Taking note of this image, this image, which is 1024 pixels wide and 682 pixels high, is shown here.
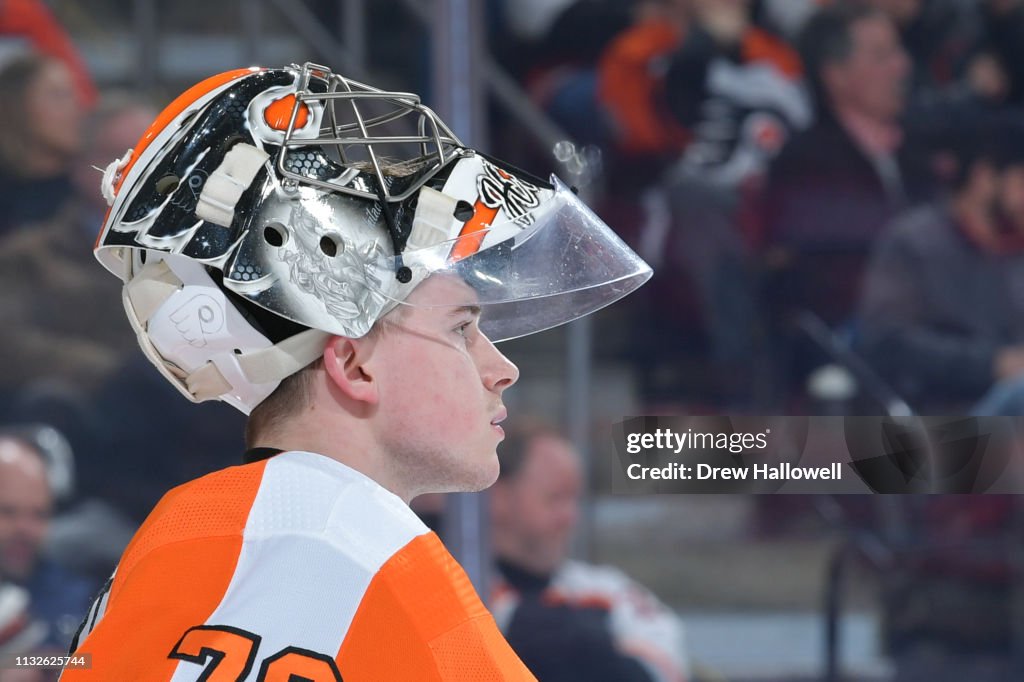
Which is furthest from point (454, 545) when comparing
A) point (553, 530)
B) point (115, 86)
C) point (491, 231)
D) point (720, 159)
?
point (491, 231)

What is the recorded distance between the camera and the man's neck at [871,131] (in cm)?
284

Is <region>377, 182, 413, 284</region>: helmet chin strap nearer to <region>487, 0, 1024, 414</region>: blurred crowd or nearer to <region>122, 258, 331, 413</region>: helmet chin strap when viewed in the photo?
<region>122, 258, 331, 413</region>: helmet chin strap

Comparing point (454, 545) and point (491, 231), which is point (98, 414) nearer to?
point (454, 545)

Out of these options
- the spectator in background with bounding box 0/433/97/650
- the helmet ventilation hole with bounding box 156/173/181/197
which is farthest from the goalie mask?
the spectator in background with bounding box 0/433/97/650

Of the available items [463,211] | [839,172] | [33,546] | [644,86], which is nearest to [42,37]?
[33,546]

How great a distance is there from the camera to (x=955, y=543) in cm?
281

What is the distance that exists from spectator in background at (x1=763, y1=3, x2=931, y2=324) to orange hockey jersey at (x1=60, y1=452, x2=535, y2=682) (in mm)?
1911

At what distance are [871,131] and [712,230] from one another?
0.42 meters

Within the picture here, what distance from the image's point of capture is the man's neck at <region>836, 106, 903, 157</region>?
2.84m

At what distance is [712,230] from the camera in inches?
112

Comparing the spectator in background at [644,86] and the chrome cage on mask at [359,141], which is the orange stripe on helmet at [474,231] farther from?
the spectator in background at [644,86]

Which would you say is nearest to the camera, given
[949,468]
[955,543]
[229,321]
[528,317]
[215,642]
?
[215,642]

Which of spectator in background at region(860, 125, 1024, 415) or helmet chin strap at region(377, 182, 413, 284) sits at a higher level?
spectator in background at region(860, 125, 1024, 415)

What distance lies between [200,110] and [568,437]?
1782mm
